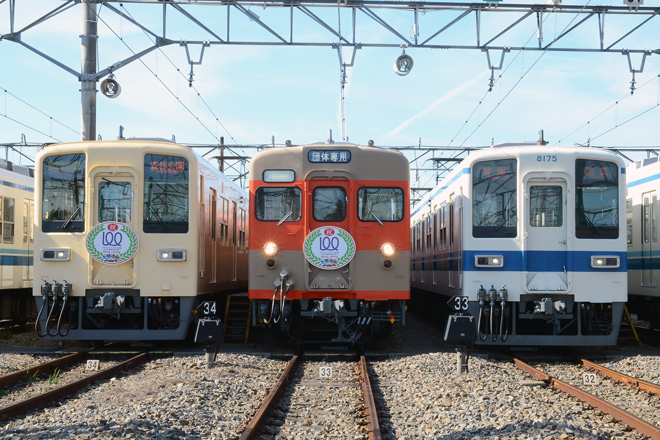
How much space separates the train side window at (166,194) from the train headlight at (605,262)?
6.09 m

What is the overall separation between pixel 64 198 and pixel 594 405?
7929mm

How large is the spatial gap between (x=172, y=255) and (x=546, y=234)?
5.59 metres

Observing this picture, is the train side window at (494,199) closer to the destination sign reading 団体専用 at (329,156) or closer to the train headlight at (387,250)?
the train headlight at (387,250)

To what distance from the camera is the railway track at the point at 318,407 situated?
6258mm

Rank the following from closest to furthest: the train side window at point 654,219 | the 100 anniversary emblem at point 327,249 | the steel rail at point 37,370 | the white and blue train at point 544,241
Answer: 1. the steel rail at point 37,370
2. the white and blue train at point 544,241
3. the 100 anniversary emblem at point 327,249
4. the train side window at point 654,219

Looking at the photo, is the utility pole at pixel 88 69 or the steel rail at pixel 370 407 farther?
the utility pole at pixel 88 69

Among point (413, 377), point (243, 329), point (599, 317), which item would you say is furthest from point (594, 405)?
point (243, 329)

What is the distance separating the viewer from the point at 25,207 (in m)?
15.2

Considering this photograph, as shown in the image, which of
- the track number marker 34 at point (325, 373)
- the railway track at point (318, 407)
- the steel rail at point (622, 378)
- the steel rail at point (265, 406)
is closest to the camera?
the steel rail at point (265, 406)

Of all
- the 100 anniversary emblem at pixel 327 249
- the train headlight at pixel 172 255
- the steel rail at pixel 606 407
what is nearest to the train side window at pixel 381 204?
the 100 anniversary emblem at pixel 327 249

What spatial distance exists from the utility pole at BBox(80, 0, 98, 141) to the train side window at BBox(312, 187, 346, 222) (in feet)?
18.2

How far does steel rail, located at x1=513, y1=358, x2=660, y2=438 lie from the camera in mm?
5934

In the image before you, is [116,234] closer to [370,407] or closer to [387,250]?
[387,250]

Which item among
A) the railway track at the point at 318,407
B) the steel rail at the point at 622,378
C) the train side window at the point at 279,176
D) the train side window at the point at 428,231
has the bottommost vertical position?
the railway track at the point at 318,407
